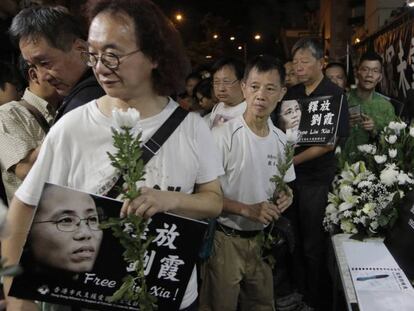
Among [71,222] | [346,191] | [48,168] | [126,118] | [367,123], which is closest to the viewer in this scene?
[126,118]

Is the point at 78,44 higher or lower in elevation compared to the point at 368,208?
higher

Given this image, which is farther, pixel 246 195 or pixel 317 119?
pixel 317 119

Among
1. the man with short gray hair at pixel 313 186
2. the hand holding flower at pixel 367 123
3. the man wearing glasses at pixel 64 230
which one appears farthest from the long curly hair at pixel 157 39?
the hand holding flower at pixel 367 123

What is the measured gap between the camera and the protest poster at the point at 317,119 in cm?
410

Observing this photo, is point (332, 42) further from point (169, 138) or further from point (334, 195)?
point (169, 138)

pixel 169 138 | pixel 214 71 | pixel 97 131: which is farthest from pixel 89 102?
pixel 214 71

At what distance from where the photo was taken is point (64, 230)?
154 centimetres

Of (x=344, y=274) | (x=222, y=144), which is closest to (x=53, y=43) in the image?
(x=222, y=144)

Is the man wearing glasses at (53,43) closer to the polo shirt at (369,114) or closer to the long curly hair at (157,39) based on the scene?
the long curly hair at (157,39)

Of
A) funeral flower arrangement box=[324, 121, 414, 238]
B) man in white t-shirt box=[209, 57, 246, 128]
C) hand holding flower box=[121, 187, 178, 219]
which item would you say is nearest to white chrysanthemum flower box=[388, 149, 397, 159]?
funeral flower arrangement box=[324, 121, 414, 238]

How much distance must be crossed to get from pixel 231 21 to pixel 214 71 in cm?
2495

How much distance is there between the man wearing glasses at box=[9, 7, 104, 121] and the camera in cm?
224

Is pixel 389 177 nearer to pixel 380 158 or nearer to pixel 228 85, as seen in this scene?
pixel 380 158

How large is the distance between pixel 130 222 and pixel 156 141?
1.15 ft
